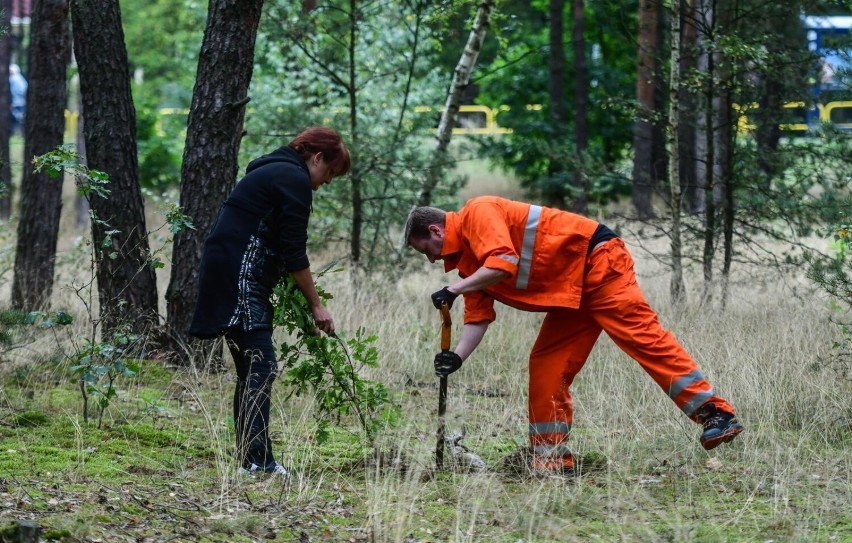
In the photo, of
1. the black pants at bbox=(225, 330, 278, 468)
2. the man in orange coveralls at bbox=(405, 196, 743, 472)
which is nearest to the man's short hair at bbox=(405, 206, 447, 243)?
the man in orange coveralls at bbox=(405, 196, 743, 472)

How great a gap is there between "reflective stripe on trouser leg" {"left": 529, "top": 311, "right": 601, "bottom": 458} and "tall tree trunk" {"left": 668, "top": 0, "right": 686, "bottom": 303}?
4435mm

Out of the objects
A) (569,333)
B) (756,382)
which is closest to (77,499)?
(569,333)

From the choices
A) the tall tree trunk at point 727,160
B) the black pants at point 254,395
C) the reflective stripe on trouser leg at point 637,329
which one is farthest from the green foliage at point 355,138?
the black pants at point 254,395

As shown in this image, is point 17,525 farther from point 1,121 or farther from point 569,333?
point 1,121

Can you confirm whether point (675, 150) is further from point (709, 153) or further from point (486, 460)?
point (486, 460)

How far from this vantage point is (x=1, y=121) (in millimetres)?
21219

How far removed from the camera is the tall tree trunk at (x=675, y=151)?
1009 centimetres

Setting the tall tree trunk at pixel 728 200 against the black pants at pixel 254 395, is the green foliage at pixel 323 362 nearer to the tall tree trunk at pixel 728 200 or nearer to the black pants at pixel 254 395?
the black pants at pixel 254 395

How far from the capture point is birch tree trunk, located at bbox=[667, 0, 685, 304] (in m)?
10.1

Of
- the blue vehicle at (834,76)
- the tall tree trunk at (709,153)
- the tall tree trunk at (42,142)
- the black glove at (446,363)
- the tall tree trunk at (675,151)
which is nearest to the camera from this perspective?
the black glove at (446,363)

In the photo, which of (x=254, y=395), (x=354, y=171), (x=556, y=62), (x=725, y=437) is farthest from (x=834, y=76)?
(x=556, y=62)

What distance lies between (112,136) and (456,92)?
4338mm

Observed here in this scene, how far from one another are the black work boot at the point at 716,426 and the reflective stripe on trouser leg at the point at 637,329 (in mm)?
35

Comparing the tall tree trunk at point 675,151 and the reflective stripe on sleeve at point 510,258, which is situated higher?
the tall tree trunk at point 675,151
